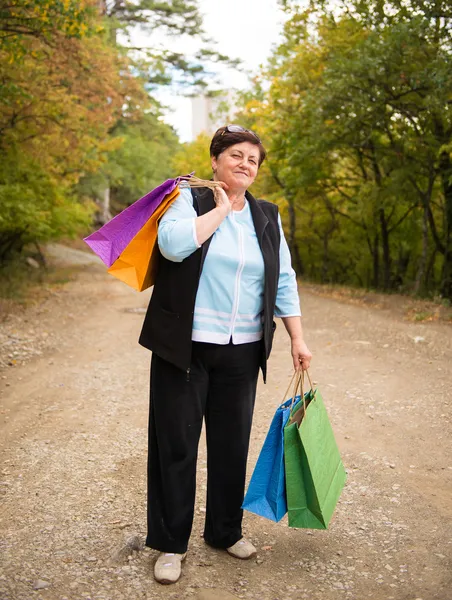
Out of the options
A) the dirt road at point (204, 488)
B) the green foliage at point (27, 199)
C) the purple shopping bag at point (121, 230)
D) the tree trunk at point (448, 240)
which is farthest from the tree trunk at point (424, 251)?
the purple shopping bag at point (121, 230)

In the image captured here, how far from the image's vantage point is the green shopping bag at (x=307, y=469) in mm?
3033

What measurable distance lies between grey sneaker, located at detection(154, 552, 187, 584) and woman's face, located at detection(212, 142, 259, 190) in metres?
1.77

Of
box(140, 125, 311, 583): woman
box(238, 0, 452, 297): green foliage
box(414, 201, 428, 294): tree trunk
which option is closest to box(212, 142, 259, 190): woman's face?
box(140, 125, 311, 583): woman

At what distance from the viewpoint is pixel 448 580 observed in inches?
121

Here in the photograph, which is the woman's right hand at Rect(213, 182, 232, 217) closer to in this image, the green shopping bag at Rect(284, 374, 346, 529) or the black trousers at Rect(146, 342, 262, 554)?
the black trousers at Rect(146, 342, 262, 554)

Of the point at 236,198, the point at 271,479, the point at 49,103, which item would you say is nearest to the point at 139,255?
the point at 236,198

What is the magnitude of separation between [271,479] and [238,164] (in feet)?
4.92

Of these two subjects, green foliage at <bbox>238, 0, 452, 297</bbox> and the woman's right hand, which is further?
green foliage at <bbox>238, 0, 452, 297</bbox>

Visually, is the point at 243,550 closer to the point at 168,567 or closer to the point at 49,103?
the point at 168,567

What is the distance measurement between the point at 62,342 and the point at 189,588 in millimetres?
7565

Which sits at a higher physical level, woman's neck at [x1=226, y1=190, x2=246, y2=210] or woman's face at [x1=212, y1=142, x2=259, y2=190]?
woman's face at [x1=212, y1=142, x2=259, y2=190]

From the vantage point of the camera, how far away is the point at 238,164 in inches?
117

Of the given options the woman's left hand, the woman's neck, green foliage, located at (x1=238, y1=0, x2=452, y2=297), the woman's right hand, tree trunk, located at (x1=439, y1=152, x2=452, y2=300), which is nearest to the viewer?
the woman's right hand

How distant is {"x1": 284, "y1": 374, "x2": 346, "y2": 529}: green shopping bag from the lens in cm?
303
